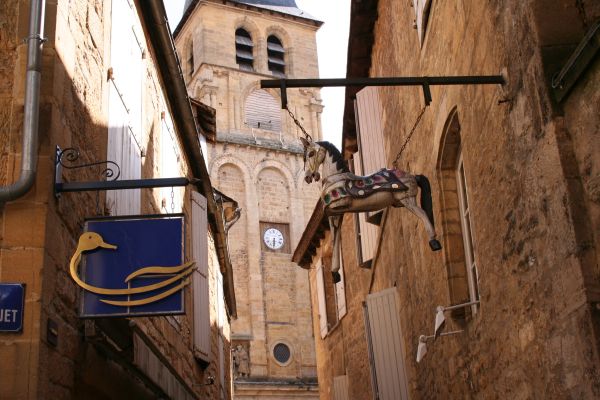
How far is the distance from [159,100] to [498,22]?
15.9 feet

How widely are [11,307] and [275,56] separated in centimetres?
4148

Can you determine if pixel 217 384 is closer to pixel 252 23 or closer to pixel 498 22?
pixel 498 22

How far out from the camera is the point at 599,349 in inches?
173

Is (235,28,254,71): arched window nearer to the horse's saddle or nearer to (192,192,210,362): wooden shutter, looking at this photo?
(192,192,210,362): wooden shutter

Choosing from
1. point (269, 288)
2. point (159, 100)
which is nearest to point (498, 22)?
point (159, 100)

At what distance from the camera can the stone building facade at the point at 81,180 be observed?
16.8 ft

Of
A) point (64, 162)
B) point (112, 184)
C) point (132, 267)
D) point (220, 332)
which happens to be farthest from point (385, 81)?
point (220, 332)

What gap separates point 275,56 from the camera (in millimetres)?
45719

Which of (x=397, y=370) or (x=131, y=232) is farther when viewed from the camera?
(x=397, y=370)

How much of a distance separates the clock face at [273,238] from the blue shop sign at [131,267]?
34.4m

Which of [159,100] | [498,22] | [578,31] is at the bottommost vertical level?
[578,31]

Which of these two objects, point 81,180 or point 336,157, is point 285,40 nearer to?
point 336,157

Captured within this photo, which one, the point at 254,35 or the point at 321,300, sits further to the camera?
the point at 254,35

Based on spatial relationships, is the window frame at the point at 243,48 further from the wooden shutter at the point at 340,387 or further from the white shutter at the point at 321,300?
the wooden shutter at the point at 340,387
